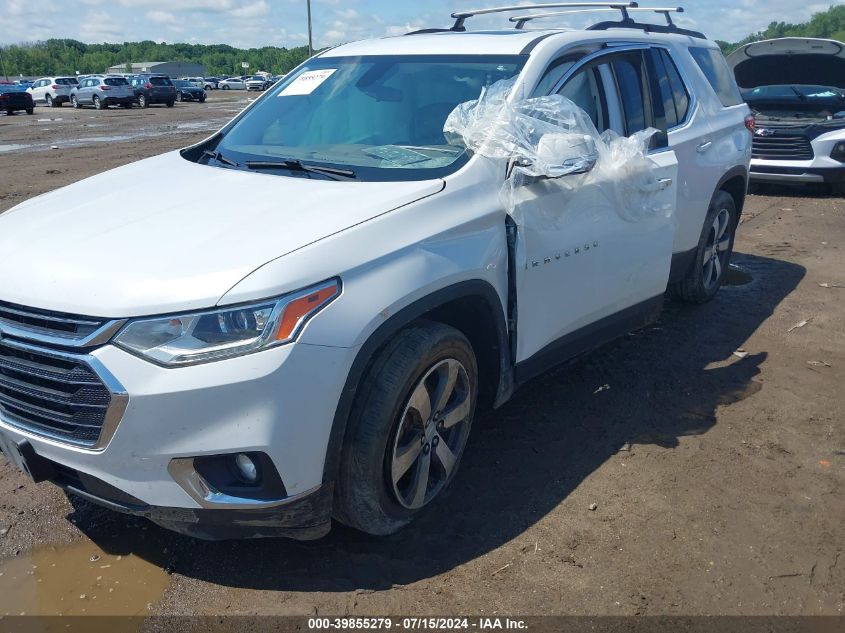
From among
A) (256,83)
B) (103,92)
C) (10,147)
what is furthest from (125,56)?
(10,147)

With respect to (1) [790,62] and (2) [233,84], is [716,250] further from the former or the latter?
(2) [233,84]

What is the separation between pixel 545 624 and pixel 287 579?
957 millimetres

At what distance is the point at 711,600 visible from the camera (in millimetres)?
2779

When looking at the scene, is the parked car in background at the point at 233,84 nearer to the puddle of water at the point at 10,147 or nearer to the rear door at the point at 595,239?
the puddle of water at the point at 10,147

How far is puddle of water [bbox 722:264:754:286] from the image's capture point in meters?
6.59

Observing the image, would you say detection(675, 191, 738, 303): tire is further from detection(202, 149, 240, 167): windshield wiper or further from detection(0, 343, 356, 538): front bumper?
detection(0, 343, 356, 538): front bumper

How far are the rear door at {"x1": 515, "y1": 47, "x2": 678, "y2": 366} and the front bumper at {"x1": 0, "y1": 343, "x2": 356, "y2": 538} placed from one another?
120 centimetres

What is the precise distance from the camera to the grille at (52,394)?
2494mm

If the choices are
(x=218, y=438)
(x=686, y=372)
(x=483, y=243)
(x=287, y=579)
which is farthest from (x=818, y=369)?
(x=218, y=438)

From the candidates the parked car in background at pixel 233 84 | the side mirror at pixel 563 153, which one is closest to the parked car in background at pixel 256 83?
the parked car in background at pixel 233 84

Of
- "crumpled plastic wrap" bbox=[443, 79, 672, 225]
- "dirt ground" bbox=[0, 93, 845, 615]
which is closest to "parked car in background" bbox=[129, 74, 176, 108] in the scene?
"dirt ground" bbox=[0, 93, 845, 615]

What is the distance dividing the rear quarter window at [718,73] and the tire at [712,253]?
0.72 m

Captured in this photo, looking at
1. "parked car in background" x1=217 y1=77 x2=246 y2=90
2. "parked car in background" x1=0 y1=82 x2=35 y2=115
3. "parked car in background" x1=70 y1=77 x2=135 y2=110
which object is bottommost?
"parked car in background" x1=0 y1=82 x2=35 y2=115

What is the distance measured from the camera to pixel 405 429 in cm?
305
